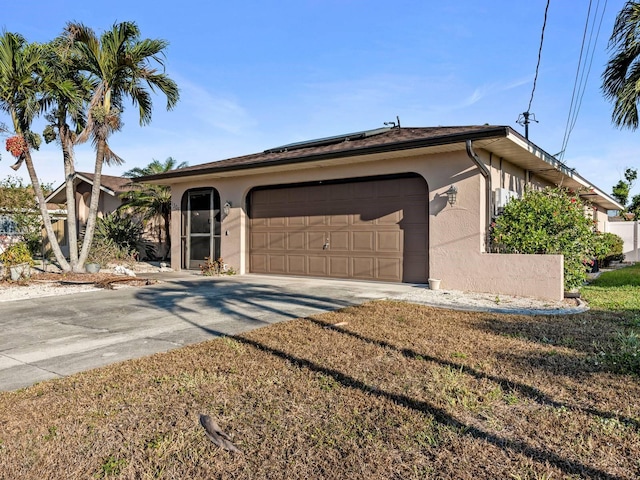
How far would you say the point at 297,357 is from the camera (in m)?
4.32

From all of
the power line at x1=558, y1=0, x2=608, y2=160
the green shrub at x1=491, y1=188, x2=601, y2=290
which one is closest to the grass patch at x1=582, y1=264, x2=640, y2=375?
the green shrub at x1=491, y1=188, x2=601, y2=290

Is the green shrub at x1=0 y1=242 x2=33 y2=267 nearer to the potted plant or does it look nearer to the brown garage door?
the potted plant

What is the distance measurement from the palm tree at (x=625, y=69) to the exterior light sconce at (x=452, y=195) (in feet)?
13.4

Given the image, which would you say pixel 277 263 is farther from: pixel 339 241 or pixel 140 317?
pixel 140 317

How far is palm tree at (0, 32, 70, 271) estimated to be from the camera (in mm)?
10102

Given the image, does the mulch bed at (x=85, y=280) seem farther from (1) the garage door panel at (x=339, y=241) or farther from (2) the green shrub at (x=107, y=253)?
(1) the garage door panel at (x=339, y=241)

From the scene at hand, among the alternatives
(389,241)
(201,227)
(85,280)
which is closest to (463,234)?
(389,241)

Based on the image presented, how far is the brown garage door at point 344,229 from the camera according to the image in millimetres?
10008

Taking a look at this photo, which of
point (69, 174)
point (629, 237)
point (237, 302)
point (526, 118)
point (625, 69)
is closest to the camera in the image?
point (237, 302)

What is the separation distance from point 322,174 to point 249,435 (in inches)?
347

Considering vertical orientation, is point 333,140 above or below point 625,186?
below

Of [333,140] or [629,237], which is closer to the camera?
[333,140]

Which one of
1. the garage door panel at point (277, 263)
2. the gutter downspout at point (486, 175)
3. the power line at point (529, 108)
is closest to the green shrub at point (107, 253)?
the garage door panel at point (277, 263)

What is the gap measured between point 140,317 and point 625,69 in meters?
11.0
